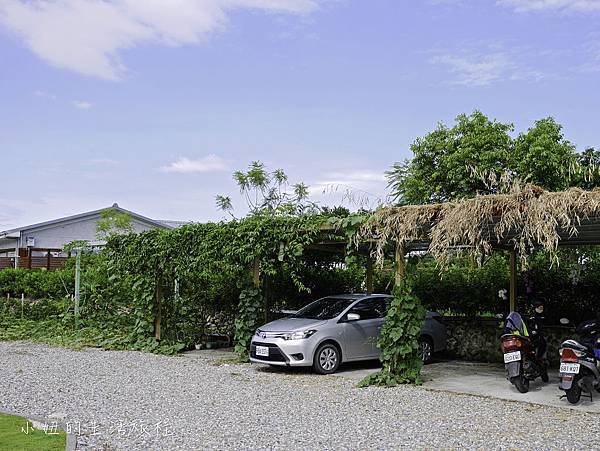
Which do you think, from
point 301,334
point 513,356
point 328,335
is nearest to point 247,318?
point 301,334

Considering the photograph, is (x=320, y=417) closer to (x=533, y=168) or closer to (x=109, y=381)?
(x=109, y=381)

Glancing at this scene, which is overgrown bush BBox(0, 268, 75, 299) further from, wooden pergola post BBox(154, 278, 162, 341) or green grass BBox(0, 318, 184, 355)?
wooden pergola post BBox(154, 278, 162, 341)

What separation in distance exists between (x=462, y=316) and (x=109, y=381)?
25.2 ft

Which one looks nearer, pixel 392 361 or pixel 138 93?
pixel 392 361

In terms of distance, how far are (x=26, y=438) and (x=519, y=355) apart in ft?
21.6

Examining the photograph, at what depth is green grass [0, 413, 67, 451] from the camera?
5.86 metres

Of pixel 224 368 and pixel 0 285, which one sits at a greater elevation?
pixel 0 285

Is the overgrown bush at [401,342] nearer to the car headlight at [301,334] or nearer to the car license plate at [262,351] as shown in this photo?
the car headlight at [301,334]

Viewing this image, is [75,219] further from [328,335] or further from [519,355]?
[519,355]

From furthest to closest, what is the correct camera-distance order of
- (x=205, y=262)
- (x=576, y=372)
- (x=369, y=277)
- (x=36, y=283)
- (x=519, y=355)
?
(x=36, y=283) < (x=369, y=277) < (x=205, y=262) < (x=519, y=355) < (x=576, y=372)

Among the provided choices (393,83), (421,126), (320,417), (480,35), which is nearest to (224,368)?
(320,417)

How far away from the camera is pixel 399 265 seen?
33.8ft

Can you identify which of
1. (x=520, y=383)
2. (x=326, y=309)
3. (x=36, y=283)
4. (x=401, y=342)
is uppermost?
(x=36, y=283)

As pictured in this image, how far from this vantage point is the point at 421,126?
27391 millimetres
